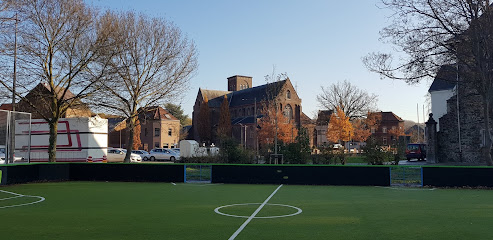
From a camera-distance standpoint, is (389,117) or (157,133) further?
(389,117)

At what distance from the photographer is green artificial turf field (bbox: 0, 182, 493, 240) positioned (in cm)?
887

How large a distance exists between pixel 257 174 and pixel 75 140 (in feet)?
52.3

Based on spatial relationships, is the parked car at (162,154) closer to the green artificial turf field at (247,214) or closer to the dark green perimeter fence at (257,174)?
the dark green perimeter fence at (257,174)

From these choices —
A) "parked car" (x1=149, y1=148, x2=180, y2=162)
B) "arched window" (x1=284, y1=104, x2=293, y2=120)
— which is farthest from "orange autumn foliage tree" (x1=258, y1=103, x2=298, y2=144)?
"arched window" (x1=284, y1=104, x2=293, y2=120)

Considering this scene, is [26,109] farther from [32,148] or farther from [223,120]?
[223,120]

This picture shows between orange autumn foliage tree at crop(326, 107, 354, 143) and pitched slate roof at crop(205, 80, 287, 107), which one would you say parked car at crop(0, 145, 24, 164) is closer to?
orange autumn foliage tree at crop(326, 107, 354, 143)

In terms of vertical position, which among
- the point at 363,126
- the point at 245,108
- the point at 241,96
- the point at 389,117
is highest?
the point at 241,96

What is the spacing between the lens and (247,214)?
449 inches

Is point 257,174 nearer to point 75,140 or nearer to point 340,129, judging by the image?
point 75,140

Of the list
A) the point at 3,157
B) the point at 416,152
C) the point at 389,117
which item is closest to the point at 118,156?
the point at 3,157

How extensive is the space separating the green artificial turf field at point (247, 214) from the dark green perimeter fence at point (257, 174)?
1378 millimetres

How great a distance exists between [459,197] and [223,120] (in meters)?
67.2

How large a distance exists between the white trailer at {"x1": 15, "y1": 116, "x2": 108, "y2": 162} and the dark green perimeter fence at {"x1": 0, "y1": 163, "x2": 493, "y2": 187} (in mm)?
6704

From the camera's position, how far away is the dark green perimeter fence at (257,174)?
1953cm
